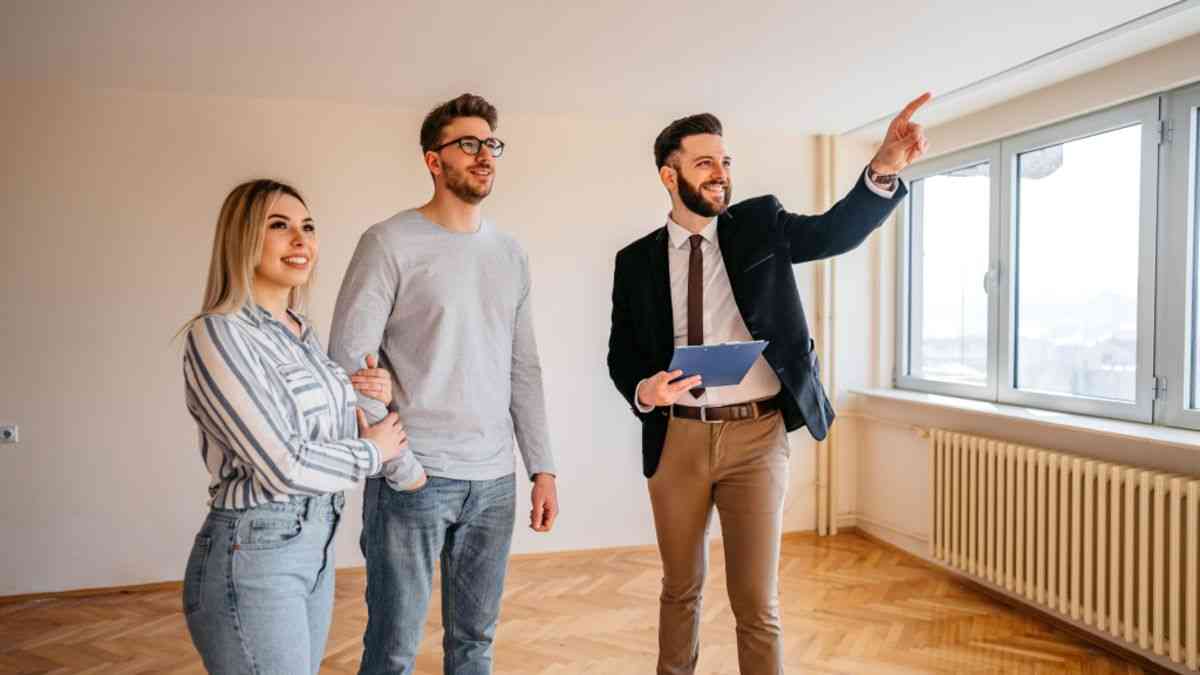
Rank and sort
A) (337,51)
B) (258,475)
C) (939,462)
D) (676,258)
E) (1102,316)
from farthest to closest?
(939,462) → (1102,316) → (337,51) → (676,258) → (258,475)

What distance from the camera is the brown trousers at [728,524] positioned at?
206 centimetres

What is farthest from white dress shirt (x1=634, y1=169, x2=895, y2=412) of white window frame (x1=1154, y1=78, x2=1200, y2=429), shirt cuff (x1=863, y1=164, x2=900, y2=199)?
white window frame (x1=1154, y1=78, x2=1200, y2=429)

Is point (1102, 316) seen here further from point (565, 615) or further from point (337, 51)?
point (337, 51)

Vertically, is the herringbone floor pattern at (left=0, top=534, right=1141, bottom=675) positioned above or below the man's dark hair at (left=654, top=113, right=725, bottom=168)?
below

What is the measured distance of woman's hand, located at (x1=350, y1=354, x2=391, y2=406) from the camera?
158cm

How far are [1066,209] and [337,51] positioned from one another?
343 centimetres

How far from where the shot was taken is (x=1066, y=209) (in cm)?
372

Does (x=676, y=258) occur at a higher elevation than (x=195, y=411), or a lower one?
higher

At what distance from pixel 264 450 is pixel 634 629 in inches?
100

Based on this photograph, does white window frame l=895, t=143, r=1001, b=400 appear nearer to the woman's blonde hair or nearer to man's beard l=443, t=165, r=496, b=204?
Result: man's beard l=443, t=165, r=496, b=204

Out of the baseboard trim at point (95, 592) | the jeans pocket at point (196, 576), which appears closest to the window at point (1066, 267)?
the jeans pocket at point (196, 576)

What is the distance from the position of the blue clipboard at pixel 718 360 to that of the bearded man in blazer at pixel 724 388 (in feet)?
0.26

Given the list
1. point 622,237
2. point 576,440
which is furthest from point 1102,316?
point 576,440

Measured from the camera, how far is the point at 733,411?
82.7 inches
